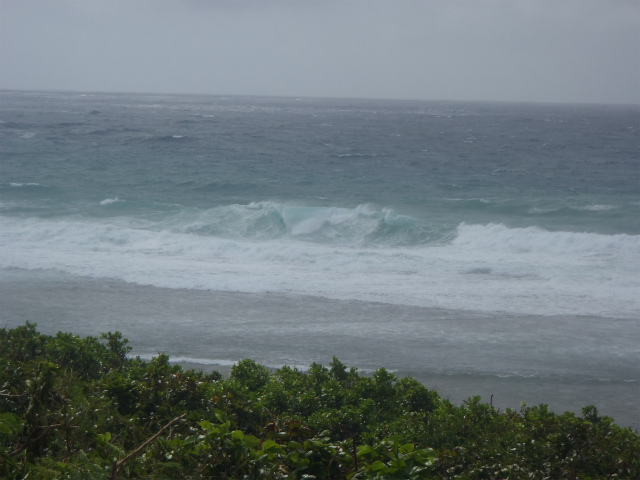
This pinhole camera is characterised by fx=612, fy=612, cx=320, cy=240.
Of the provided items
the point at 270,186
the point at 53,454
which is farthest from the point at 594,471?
the point at 270,186

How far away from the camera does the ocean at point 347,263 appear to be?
34.5 ft

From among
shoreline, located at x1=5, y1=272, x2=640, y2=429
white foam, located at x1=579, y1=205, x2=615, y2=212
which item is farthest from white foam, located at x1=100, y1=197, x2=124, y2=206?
white foam, located at x1=579, y1=205, x2=615, y2=212

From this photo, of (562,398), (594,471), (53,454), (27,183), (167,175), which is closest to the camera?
(53,454)

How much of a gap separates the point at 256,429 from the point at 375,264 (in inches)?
512

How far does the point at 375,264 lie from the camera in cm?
1695

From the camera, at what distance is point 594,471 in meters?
3.71

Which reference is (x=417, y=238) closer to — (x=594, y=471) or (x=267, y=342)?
(x=267, y=342)

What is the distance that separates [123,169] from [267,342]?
26.3 m

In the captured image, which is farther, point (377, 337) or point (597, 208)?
point (597, 208)

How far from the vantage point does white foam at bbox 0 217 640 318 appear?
14.0 meters

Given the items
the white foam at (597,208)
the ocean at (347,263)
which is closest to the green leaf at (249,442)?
the ocean at (347,263)

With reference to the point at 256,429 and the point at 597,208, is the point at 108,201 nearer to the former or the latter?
the point at 597,208

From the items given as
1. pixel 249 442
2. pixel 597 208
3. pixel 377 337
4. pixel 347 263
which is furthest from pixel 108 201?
pixel 249 442

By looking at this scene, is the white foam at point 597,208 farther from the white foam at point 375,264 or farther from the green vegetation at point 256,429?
the green vegetation at point 256,429
